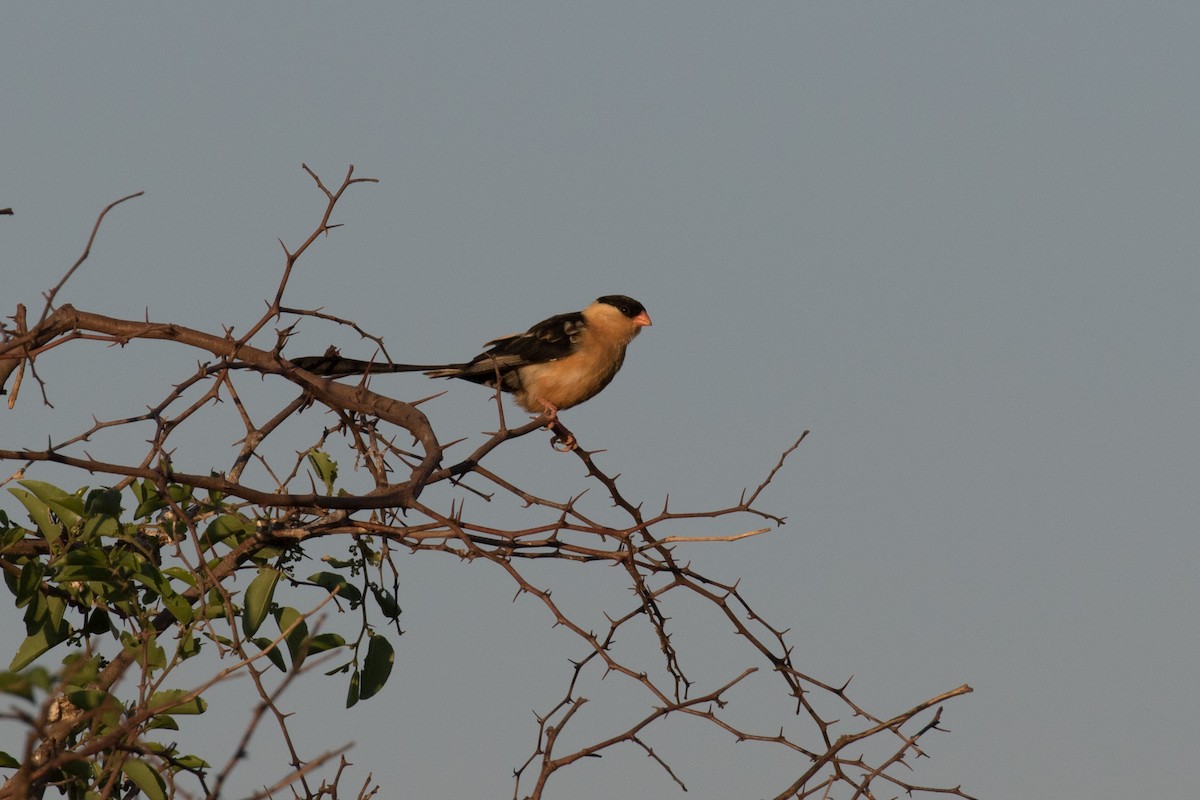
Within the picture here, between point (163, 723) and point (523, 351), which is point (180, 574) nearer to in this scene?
point (163, 723)

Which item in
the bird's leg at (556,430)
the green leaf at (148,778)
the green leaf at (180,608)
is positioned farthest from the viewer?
the bird's leg at (556,430)

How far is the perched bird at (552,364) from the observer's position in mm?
7246

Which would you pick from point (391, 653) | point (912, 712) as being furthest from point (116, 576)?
point (912, 712)

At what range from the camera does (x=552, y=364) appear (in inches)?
294

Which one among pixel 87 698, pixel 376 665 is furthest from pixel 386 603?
pixel 87 698

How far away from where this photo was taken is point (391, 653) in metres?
4.10

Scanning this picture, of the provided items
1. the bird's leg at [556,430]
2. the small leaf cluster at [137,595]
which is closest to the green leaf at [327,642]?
the small leaf cluster at [137,595]

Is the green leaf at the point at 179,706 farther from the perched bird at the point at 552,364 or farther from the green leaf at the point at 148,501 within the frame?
the perched bird at the point at 552,364

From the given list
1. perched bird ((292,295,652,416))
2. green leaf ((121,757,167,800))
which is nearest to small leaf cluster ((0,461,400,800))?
green leaf ((121,757,167,800))

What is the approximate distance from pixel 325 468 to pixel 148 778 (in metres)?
1.12

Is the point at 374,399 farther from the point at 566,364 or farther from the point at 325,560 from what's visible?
the point at 566,364

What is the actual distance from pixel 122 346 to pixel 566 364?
371cm

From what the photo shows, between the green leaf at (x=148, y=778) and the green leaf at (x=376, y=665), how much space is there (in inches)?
28.6

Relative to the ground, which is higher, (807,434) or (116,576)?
(807,434)
